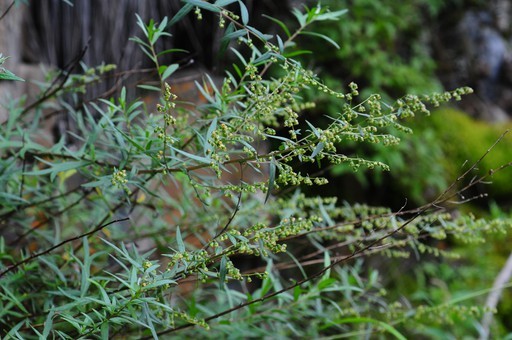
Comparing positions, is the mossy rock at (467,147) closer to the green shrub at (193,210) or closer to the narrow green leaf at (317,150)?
the green shrub at (193,210)

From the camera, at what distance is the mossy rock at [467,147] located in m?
3.03

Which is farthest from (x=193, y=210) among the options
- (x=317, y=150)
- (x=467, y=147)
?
(x=467, y=147)

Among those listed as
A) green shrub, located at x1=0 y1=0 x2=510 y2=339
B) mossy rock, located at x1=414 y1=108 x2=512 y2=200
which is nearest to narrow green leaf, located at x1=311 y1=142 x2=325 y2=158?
green shrub, located at x1=0 y1=0 x2=510 y2=339

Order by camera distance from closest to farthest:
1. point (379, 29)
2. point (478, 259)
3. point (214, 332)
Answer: point (214, 332) < point (478, 259) < point (379, 29)

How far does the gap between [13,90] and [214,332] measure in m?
1.11

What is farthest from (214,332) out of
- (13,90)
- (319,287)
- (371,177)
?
(371,177)

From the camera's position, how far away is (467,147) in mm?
3129

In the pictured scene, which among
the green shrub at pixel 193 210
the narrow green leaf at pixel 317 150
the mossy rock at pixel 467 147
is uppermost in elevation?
the narrow green leaf at pixel 317 150

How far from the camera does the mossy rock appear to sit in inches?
119

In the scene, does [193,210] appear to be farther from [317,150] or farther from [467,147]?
[467,147]

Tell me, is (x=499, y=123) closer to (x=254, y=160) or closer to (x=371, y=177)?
(x=371, y=177)

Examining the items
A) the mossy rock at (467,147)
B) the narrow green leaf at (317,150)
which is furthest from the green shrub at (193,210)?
the mossy rock at (467,147)

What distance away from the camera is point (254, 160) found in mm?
809

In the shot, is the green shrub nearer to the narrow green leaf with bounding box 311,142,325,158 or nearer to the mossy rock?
the narrow green leaf with bounding box 311,142,325,158
